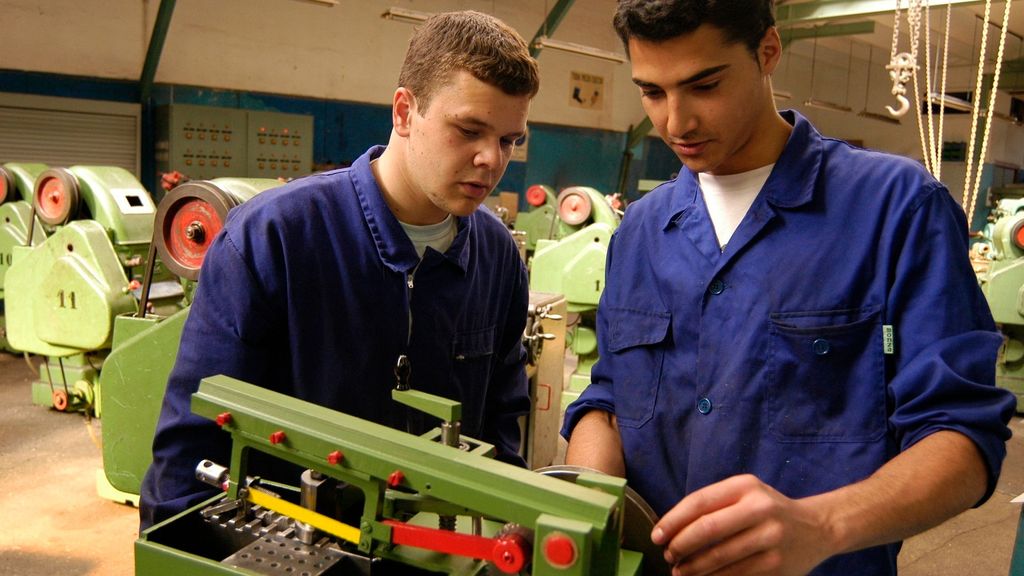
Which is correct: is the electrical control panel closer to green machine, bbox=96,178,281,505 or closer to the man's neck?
green machine, bbox=96,178,281,505

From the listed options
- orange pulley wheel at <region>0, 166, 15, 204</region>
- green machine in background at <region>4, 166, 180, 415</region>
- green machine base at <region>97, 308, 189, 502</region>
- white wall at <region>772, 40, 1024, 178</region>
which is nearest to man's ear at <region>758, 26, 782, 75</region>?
green machine base at <region>97, 308, 189, 502</region>

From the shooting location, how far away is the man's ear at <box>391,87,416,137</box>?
1212mm

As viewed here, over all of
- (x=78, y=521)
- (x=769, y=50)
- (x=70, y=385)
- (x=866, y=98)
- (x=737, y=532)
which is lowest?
(x=78, y=521)

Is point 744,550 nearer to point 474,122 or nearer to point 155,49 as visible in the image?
point 474,122

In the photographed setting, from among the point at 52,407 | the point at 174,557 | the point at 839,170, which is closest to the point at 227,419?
the point at 174,557

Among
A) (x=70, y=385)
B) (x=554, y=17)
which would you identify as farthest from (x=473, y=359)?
(x=554, y=17)

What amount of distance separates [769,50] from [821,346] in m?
0.38

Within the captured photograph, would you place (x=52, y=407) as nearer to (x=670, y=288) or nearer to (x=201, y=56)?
(x=201, y=56)

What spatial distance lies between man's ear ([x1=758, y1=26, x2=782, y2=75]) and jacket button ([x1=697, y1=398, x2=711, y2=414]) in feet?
1.43

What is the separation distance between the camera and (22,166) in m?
4.18

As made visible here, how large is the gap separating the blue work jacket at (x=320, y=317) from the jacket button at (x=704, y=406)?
0.41 meters

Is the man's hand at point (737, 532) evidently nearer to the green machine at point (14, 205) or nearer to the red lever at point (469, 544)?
the red lever at point (469, 544)

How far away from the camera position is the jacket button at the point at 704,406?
1.05 m

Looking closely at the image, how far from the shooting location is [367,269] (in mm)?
1193
